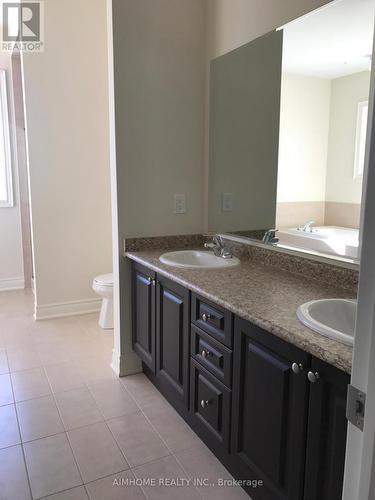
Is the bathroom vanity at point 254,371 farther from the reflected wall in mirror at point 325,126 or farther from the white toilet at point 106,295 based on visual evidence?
the white toilet at point 106,295

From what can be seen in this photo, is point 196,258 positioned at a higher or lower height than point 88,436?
higher

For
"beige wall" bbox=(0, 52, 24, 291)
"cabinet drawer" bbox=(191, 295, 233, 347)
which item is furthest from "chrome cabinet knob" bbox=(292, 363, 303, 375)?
"beige wall" bbox=(0, 52, 24, 291)

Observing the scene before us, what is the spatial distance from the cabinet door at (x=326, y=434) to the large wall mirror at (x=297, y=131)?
0.71 metres

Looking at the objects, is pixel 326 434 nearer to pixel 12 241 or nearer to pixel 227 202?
pixel 227 202

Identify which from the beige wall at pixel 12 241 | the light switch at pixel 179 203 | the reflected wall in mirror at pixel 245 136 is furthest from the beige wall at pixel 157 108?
the beige wall at pixel 12 241

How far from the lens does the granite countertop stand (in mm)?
1215

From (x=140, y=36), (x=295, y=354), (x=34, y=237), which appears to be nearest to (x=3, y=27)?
(x=34, y=237)

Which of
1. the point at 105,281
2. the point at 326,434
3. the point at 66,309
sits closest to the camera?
the point at 326,434

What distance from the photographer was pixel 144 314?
2.54m

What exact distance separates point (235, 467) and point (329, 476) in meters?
0.67

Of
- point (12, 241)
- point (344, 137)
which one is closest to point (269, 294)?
point (344, 137)

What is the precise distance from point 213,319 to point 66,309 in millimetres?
2512

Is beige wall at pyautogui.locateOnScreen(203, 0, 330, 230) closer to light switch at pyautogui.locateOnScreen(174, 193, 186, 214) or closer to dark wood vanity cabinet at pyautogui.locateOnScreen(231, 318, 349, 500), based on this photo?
light switch at pyautogui.locateOnScreen(174, 193, 186, 214)

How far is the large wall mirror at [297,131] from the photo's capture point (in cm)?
173
